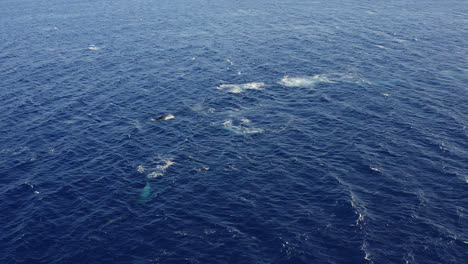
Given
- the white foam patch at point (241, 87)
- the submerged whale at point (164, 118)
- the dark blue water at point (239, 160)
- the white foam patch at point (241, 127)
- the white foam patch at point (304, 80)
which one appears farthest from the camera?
the white foam patch at point (304, 80)

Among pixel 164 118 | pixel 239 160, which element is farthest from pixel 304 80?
pixel 239 160

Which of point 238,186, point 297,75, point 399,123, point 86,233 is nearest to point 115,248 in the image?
point 86,233

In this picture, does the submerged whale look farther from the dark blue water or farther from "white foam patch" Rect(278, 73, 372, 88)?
"white foam patch" Rect(278, 73, 372, 88)

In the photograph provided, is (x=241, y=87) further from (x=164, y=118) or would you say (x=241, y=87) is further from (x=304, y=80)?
(x=164, y=118)

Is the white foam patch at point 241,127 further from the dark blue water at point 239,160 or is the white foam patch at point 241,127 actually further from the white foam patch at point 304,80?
the white foam patch at point 304,80

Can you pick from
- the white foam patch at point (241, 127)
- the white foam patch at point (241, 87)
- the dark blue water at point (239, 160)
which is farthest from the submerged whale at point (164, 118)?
the white foam patch at point (241, 87)

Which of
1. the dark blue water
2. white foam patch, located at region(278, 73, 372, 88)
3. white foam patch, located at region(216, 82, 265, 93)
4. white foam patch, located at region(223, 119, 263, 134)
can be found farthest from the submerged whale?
white foam patch, located at region(278, 73, 372, 88)

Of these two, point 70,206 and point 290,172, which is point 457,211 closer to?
point 290,172
